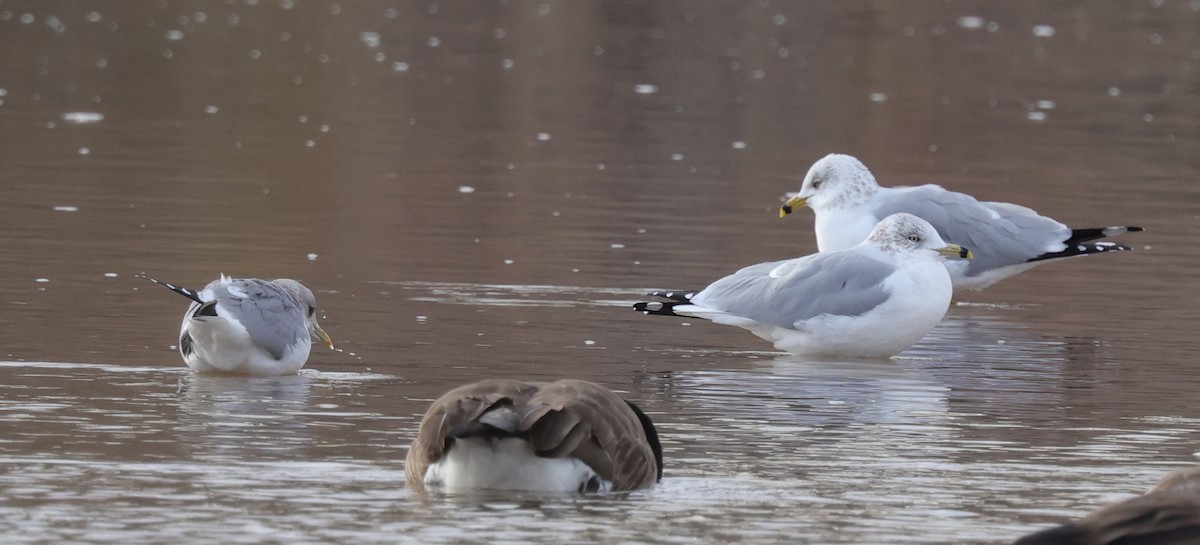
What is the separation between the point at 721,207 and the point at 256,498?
27.9 ft

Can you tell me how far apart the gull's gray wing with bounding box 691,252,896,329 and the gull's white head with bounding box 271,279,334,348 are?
6.19 ft

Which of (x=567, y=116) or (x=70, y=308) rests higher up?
(x=567, y=116)

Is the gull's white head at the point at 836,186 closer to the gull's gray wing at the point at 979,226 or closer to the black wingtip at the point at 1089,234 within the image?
the gull's gray wing at the point at 979,226

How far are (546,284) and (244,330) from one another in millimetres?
3071

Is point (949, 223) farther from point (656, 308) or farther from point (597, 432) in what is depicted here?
point (597, 432)

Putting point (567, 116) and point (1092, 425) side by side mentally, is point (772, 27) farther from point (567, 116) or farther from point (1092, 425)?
point (1092, 425)

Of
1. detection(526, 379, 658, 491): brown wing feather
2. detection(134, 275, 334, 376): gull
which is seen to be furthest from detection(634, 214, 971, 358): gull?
detection(526, 379, 658, 491): brown wing feather

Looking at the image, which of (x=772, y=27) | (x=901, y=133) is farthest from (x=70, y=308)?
(x=772, y=27)

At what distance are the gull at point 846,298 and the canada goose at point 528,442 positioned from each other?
3.18 metres

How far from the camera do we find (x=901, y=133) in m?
20.5

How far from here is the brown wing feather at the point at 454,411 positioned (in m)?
6.15

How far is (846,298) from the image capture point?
384 inches

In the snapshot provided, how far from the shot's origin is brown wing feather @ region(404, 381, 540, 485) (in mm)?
6152

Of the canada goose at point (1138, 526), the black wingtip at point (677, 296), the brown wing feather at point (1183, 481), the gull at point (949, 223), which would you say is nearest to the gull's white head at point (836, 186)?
the gull at point (949, 223)
